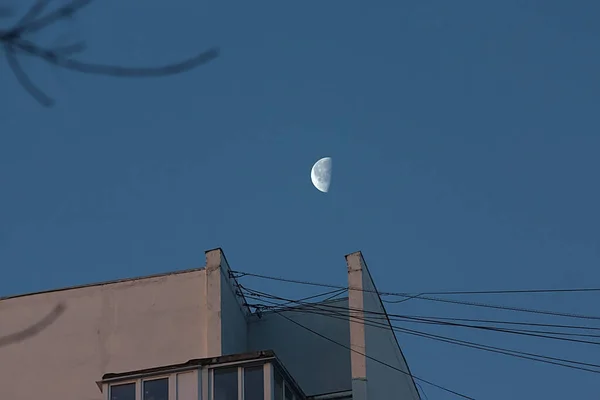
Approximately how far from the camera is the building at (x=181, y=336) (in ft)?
82.3

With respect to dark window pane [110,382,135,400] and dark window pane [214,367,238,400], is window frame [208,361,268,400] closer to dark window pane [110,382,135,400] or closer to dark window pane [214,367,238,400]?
dark window pane [214,367,238,400]

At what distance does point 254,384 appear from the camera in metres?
21.4

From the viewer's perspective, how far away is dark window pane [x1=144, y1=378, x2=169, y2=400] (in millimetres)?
21844

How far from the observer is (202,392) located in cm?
2147

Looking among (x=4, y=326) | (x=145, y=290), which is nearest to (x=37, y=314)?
(x=4, y=326)

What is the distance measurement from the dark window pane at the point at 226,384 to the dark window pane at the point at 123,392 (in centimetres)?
171

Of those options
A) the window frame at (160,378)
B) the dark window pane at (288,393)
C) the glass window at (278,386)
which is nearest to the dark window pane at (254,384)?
the glass window at (278,386)

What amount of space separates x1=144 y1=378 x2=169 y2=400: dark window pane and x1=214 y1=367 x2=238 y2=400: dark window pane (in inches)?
39.6

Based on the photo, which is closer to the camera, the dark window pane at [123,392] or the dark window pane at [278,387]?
the dark window pane at [278,387]

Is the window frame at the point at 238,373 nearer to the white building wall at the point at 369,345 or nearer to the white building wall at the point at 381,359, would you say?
the white building wall at the point at 369,345

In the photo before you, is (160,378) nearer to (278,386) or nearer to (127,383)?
(127,383)

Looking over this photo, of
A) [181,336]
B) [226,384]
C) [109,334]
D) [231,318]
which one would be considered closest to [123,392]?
[226,384]

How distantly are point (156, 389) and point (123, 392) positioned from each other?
0.67 meters

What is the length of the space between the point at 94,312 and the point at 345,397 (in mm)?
5936
